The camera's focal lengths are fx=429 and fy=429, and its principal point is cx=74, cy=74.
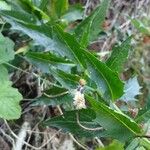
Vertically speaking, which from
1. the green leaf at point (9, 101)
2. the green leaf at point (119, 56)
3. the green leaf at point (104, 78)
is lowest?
the green leaf at point (9, 101)

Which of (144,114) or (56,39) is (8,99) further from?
(144,114)

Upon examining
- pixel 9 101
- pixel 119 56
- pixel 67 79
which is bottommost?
pixel 9 101

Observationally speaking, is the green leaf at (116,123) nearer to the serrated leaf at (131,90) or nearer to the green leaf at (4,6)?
the serrated leaf at (131,90)

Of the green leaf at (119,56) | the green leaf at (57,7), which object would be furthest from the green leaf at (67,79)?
the green leaf at (57,7)

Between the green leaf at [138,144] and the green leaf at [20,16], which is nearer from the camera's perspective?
the green leaf at [138,144]

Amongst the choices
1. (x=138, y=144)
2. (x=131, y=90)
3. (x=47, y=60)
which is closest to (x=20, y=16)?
(x=47, y=60)

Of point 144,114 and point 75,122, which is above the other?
point 144,114

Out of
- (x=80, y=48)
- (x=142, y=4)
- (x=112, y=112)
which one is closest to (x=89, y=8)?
(x=142, y=4)

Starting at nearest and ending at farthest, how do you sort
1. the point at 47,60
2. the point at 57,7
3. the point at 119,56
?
1. the point at 119,56
2. the point at 47,60
3. the point at 57,7
